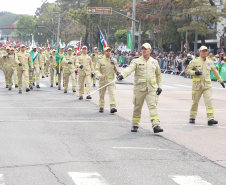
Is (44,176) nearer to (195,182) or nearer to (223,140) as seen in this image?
(195,182)

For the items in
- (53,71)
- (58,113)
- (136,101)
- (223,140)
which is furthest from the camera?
(53,71)

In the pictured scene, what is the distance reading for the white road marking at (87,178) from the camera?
252 inches

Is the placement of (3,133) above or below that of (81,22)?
below

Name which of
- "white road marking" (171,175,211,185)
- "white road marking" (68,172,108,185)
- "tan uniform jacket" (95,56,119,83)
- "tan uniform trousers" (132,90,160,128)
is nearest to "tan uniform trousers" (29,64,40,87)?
"tan uniform jacket" (95,56,119,83)

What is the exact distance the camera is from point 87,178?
21.7 ft

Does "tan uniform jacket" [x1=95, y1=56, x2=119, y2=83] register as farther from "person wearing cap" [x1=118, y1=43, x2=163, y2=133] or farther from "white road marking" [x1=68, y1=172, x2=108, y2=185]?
"white road marking" [x1=68, y1=172, x2=108, y2=185]

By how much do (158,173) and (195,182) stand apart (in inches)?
24.6

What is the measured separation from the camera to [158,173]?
696cm

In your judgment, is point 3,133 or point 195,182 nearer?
point 195,182

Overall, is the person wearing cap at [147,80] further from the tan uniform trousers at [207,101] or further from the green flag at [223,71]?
the green flag at [223,71]

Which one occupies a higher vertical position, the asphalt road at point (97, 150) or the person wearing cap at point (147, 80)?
the person wearing cap at point (147, 80)

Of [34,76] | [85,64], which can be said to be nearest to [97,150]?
[85,64]

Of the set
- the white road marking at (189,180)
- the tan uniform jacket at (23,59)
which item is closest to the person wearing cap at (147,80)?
the white road marking at (189,180)

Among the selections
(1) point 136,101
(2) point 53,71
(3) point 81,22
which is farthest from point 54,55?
(3) point 81,22
